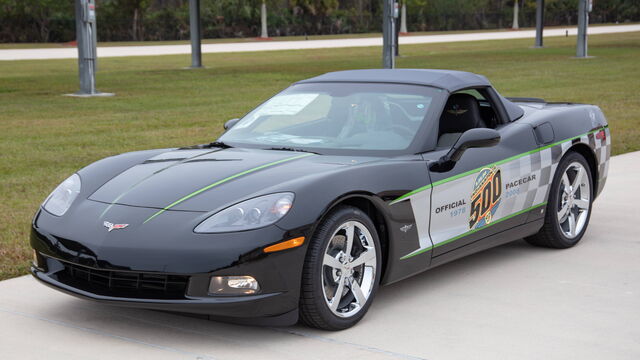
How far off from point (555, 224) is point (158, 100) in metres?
13.9

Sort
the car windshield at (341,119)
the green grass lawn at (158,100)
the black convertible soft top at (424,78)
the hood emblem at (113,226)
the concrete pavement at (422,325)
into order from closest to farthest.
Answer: the concrete pavement at (422,325), the hood emblem at (113,226), the car windshield at (341,119), the black convertible soft top at (424,78), the green grass lawn at (158,100)

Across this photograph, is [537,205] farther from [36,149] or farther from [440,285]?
[36,149]

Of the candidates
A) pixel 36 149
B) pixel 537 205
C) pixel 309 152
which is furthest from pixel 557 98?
pixel 309 152

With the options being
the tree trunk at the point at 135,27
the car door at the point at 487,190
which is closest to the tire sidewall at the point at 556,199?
the car door at the point at 487,190

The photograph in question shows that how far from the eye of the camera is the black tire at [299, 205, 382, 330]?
457 cm

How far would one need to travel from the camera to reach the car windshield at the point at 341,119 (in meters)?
5.63

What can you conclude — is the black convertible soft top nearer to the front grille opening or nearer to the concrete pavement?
the concrete pavement

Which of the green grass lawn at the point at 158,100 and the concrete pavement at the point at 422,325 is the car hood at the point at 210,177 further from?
the green grass lawn at the point at 158,100

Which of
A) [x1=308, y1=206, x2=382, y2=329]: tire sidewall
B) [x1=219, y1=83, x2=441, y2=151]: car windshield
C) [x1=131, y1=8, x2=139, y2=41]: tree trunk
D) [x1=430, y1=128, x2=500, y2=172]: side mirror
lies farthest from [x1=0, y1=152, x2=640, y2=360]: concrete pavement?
[x1=131, y1=8, x2=139, y2=41]: tree trunk

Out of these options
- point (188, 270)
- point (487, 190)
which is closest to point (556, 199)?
point (487, 190)

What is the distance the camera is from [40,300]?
533cm

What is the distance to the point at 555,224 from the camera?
6.49 metres

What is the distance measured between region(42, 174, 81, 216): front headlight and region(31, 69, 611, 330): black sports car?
10mm

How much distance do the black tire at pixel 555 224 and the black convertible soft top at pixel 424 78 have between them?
48 centimetres
